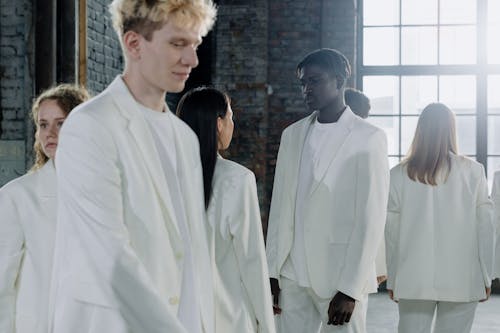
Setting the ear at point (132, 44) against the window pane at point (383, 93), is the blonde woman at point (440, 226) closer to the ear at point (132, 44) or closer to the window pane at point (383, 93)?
the ear at point (132, 44)

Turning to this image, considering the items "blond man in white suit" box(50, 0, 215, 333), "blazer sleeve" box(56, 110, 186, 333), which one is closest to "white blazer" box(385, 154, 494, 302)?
"blond man in white suit" box(50, 0, 215, 333)

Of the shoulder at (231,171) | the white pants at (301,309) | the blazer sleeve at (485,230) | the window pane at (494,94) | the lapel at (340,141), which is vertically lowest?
the white pants at (301,309)

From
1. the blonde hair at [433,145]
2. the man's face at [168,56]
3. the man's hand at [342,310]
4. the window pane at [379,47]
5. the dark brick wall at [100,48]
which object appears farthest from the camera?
the window pane at [379,47]

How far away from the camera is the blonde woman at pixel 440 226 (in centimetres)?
435

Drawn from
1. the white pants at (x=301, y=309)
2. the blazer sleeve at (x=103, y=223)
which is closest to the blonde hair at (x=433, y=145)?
the white pants at (x=301, y=309)

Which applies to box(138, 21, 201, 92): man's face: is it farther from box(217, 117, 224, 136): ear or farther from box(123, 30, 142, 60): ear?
box(217, 117, 224, 136): ear

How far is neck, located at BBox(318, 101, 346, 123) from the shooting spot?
11.9ft

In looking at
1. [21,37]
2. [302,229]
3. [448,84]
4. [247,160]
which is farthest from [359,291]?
[448,84]

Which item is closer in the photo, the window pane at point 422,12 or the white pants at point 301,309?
the white pants at point 301,309

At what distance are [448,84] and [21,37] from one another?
4923 mm

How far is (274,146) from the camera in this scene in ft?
28.6

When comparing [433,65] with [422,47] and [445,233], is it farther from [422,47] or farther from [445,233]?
[445,233]

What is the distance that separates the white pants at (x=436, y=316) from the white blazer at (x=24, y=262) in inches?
88.1

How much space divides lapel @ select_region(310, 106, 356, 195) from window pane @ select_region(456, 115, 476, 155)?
5.76 meters
